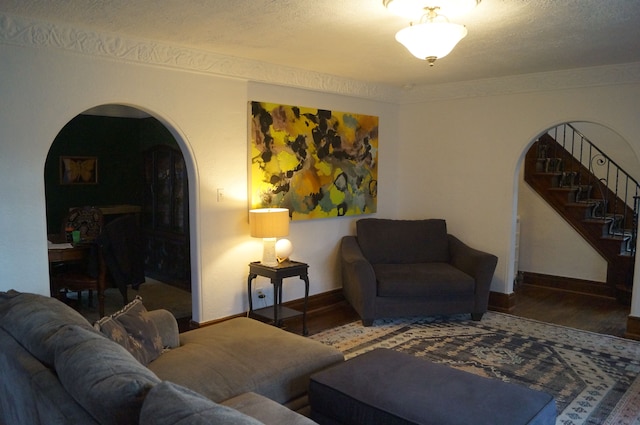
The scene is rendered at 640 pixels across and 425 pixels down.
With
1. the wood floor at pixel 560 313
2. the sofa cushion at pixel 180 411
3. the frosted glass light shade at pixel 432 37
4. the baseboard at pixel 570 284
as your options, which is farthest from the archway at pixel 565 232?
the sofa cushion at pixel 180 411

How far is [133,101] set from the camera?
3686mm

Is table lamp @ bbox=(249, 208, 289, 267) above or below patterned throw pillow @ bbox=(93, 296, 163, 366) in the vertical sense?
above

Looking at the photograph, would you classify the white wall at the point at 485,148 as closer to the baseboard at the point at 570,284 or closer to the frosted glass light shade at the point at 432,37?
the baseboard at the point at 570,284

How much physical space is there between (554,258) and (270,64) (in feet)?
14.5

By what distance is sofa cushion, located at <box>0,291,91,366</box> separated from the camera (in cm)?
196

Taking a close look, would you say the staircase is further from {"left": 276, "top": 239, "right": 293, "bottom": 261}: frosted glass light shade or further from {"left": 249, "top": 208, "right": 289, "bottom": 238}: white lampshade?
{"left": 249, "top": 208, "right": 289, "bottom": 238}: white lampshade

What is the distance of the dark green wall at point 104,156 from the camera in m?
6.21

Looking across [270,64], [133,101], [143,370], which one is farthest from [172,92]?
[143,370]

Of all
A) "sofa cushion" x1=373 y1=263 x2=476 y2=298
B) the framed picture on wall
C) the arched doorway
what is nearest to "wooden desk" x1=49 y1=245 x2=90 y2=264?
the arched doorway

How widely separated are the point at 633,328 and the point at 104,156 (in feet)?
21.2

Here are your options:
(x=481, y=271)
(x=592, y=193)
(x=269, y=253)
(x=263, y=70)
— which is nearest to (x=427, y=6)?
(x=263, y=70)

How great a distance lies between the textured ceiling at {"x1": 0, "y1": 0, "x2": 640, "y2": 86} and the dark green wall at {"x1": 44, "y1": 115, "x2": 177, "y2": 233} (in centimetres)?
281

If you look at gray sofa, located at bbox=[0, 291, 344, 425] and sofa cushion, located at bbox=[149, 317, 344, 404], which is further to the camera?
sofa cushion, located at bbox=[149, 317, 344, 404]

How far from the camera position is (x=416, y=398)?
7.53ft
